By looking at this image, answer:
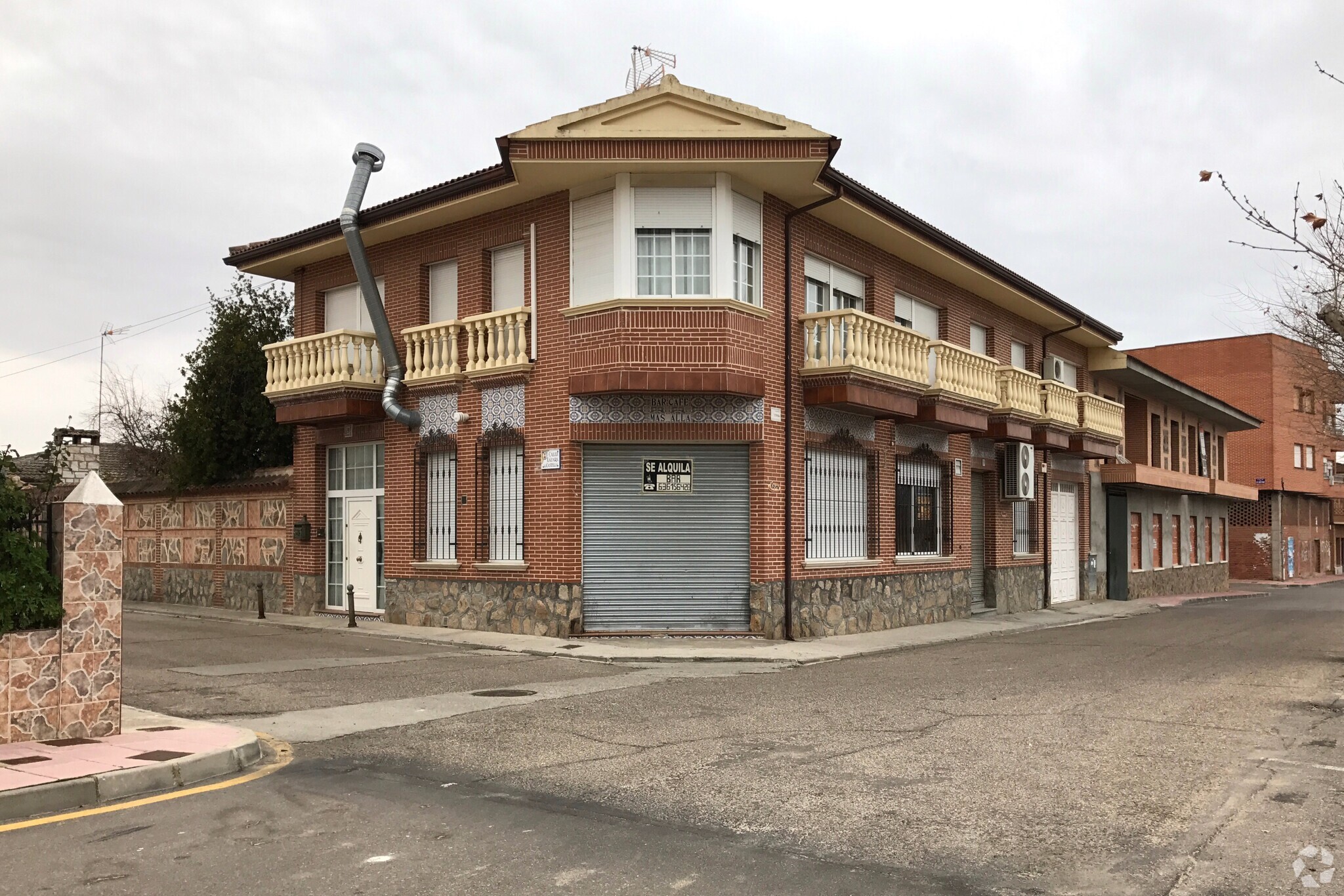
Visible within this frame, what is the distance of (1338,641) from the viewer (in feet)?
60.8

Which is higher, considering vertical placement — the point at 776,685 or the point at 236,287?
the point at 236,287

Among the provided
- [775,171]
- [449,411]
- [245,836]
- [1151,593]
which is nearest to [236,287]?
[449,411]

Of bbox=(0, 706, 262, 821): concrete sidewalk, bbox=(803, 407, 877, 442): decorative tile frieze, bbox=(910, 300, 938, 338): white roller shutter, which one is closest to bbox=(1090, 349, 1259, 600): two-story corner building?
bbox=(910, 300, 938, 338): white roller shutter

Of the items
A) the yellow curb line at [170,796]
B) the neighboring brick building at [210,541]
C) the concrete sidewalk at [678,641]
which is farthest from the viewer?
the neighboring brick building at [210,541]

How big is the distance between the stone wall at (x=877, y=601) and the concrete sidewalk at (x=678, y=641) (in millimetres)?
253

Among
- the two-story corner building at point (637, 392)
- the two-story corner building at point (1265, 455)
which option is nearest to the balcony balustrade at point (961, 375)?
the two-story corner building at point (637, 392)

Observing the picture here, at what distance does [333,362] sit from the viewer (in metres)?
20.1

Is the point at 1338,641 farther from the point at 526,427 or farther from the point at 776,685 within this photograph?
the point at 526,427

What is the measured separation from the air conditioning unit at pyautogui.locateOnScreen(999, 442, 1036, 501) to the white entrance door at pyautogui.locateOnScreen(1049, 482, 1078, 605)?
3500 millimetres

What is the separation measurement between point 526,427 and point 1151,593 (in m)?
24.4

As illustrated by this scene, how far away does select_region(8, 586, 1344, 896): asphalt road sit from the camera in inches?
214

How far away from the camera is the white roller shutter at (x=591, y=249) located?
17.3 metres

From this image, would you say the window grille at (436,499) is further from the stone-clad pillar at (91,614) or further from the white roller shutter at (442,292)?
the stone-clad pillar at (91,614)

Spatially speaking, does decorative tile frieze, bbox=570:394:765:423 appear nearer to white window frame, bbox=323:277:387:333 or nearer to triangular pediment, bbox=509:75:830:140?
triangular pediment, bbox=509:75:830:140
